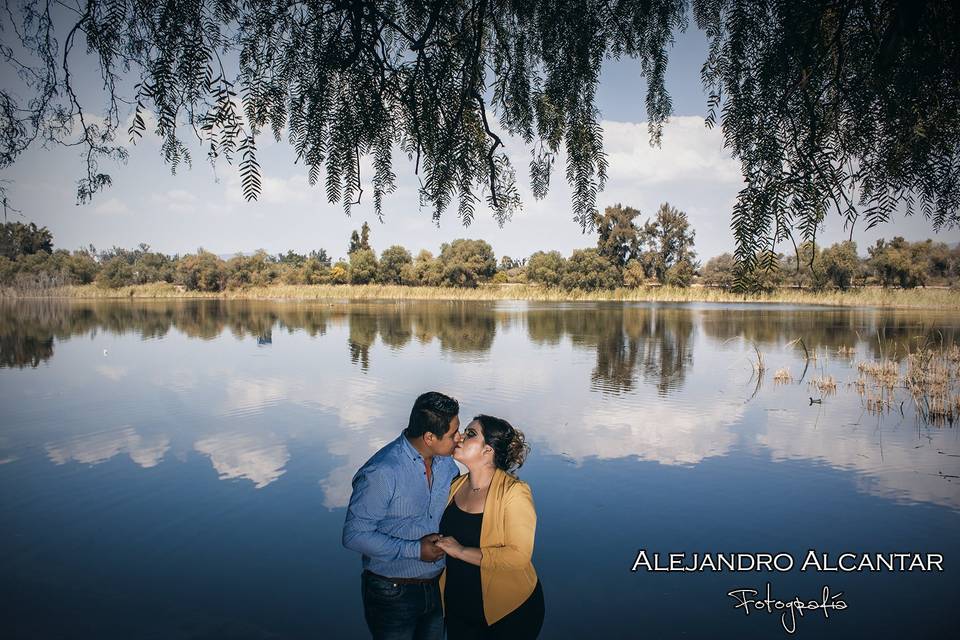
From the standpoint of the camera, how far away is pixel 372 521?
253 centimetres

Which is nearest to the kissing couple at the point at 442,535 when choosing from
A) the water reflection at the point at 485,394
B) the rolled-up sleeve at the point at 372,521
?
the rolled-up sleeve at the point at 372,521

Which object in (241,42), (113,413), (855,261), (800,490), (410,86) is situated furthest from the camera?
(855,261)

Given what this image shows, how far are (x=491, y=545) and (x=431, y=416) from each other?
2.10ft

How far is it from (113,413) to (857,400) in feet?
48.6

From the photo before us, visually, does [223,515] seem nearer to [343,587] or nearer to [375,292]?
[343,587]

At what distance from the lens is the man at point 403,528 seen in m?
2.53

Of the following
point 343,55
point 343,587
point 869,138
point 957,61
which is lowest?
point 343,587

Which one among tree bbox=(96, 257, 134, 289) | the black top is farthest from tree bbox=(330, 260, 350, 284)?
the black top

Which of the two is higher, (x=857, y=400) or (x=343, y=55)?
(x=343, y=55)

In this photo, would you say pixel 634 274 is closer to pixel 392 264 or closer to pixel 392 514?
pixel 392 264

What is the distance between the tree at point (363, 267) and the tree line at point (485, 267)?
11 centimetres

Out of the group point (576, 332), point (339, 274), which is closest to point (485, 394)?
point (576, 332)

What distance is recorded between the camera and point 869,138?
2930mm

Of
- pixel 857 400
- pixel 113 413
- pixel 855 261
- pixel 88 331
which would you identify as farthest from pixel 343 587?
pixel 855 261
